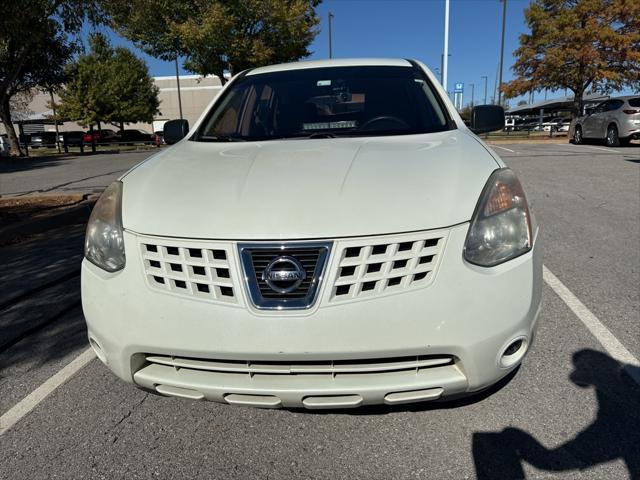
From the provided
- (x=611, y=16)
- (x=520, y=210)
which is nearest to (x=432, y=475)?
(x=520, y=210)

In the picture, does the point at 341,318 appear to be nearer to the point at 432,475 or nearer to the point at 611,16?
the point at 432,475

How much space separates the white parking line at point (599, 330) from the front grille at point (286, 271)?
178 cm

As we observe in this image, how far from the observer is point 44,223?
6.41 m

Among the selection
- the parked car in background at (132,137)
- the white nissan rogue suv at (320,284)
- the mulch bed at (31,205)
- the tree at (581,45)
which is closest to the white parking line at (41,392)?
the white nissan rogue suv at (320,284)

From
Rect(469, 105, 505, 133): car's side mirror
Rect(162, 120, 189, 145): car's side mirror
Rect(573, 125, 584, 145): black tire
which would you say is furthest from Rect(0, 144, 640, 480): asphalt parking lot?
Rect(573, 125, 584, 145): black tire

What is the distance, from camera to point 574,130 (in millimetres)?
19469

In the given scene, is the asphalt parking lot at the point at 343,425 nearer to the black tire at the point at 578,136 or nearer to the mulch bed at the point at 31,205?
the mulch bed at the point at 31,205

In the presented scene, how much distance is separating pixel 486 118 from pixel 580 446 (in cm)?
227

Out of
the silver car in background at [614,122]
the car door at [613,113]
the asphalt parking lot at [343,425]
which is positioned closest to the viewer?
the asphalt parking lot at [343,425]

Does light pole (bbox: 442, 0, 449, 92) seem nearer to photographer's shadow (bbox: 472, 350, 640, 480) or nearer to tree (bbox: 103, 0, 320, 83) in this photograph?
tree (bbox: 103, 0, 320, 83)

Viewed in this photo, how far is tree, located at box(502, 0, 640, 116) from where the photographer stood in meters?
22.5

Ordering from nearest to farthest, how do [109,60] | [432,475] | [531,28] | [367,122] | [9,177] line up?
[432,475] < [367,122] < [9,177] < [531,28] < [109,60]

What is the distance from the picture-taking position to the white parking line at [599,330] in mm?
2613

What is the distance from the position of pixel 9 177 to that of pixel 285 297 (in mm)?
14473
